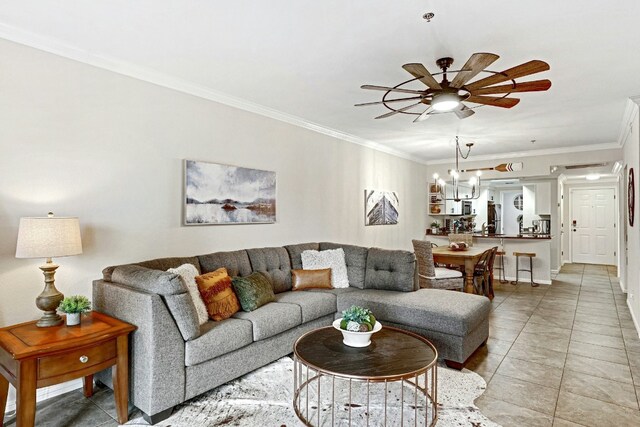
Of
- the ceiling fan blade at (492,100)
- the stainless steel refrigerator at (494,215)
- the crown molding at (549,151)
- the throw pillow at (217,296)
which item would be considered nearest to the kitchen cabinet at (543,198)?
the crown molding at (549,151)

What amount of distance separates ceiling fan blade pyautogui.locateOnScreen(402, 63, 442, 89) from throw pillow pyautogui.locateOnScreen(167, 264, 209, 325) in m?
2.17

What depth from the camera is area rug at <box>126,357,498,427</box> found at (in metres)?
2.29

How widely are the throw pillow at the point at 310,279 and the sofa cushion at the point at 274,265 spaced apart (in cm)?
7

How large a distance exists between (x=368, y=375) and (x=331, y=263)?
228cm

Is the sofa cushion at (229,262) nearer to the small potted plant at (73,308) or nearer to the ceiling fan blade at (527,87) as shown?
the small potted plant at (73,308)

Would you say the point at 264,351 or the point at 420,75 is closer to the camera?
the point at 420,75

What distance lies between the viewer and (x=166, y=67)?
308 cm

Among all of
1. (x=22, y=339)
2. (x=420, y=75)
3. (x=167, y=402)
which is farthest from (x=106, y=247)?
(x=420, y=75)

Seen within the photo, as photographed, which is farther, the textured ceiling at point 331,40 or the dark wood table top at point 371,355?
the textured ceiling at point 331,40

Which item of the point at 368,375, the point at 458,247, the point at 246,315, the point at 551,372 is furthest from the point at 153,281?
the point at 458,247

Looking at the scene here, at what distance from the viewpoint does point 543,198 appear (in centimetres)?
771

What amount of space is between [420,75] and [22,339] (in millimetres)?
2928

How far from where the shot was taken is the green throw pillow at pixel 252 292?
10.1 ft

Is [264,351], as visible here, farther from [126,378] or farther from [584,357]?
[584,357]
